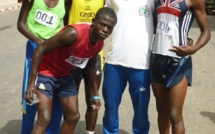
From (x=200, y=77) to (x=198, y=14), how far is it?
4117 millimetres

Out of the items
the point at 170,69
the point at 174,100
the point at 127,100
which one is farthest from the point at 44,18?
the point at 127,100

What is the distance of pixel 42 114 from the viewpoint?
357 centimetres

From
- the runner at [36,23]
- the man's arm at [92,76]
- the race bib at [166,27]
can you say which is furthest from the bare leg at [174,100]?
the runner at [36,23]

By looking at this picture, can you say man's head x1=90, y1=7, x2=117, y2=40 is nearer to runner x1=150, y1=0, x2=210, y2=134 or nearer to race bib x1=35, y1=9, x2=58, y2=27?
runner x1=150, y1=0, x2=210, y2=134

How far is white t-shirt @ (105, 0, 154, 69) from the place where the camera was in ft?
12.7

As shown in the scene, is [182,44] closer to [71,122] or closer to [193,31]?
[71,122]

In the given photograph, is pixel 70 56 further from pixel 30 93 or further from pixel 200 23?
pixel 200 23

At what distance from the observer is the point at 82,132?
4961 mm

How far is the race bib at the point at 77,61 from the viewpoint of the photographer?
147 inches

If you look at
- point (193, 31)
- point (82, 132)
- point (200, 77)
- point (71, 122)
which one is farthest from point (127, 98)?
point (193, 31)

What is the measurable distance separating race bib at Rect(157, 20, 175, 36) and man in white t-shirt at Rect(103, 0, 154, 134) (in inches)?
10.0

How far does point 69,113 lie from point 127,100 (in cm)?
244

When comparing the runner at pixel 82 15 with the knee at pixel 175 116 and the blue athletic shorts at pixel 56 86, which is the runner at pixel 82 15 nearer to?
the blue athletic shorts at pixel 56 86

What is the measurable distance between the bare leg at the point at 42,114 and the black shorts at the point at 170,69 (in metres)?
1.06
